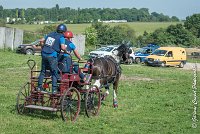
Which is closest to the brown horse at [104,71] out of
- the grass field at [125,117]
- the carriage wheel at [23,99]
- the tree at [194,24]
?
the grass field at [125,117]

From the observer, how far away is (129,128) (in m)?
10.2

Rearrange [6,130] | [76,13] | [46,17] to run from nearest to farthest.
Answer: [6,130] < [46,17] < [76,13]

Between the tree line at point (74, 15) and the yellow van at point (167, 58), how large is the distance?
6332cm

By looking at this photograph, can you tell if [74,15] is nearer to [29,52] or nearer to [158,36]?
[158,36]

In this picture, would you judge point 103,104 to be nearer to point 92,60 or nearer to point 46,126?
point 92,60

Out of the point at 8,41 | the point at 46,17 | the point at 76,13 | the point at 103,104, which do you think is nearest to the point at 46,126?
the point at 103,104

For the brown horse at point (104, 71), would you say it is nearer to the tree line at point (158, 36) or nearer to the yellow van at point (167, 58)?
the yellow van at point (167, 58)

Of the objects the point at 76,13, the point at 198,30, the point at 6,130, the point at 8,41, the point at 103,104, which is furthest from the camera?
the point at 76,13

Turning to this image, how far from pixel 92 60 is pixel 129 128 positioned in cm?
281

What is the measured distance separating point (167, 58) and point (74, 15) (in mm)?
80252

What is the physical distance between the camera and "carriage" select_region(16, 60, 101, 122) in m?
10.5

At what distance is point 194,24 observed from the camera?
87.9 metres

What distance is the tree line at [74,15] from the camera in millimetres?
107250

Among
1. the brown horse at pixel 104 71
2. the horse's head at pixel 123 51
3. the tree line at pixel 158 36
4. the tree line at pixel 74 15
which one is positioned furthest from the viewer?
the tree line at pixel 74 15
